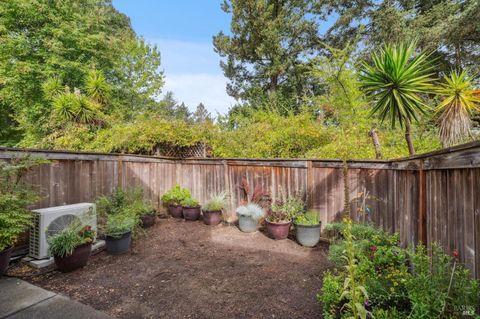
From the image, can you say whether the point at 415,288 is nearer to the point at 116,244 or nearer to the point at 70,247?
the point at 70,247

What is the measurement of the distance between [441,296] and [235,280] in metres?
2.05

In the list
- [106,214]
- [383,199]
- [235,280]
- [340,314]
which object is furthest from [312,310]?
[106,214]

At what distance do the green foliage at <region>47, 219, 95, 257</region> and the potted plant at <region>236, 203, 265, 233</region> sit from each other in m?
2.57

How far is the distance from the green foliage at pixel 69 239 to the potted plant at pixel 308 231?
10.5 feet

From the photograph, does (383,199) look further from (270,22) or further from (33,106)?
(33,106)

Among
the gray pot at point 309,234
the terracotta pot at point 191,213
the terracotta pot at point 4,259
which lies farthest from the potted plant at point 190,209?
the terracotta pot at point 4,259

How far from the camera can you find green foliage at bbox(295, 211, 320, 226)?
407 cm

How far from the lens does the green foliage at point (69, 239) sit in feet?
9.74

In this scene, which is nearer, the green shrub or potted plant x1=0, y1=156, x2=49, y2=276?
potted plant x1=0, y1=156, x2=49, y2=276

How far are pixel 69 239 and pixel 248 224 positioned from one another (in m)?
2.92

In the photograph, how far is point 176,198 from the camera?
5.82 m

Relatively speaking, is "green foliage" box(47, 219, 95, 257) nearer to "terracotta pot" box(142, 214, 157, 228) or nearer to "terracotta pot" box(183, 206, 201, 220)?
"terracotta pot" box(142, 214, 157, 228)

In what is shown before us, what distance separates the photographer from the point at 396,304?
178 centimetres

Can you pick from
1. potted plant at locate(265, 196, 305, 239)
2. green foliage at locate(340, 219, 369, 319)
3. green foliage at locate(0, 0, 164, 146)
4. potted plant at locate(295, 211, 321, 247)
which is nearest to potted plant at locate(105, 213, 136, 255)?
potted plant at locate(265, 196, 305, 239)
